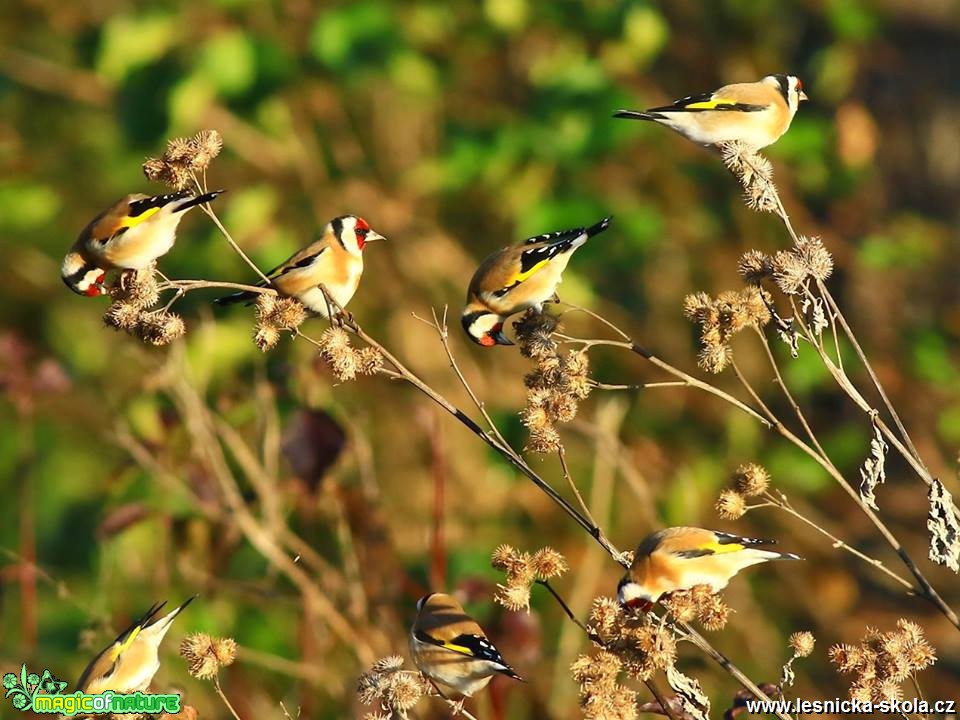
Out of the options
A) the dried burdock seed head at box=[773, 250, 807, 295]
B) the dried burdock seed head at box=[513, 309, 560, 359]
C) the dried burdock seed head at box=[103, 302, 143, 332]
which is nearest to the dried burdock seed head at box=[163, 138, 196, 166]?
the dried burdock seed head at box=[103, 302, 143, 332]

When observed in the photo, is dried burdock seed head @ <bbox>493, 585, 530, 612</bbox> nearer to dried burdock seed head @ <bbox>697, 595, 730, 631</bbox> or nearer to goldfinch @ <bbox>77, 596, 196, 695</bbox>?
dried burdock seed head @ <bbox>697, 595, 730, 631</bbox>

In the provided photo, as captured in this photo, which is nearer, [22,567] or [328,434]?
[22,567]

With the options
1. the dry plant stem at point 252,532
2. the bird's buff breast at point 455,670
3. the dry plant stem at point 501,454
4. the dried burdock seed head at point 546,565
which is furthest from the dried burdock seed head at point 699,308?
the dry plant stem at point 252,532

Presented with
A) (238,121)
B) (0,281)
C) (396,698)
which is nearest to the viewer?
(396,698)

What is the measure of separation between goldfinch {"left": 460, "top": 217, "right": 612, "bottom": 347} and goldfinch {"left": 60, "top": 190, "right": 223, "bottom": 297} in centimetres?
69

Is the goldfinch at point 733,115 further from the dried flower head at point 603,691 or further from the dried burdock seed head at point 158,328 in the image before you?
the dried flower head at point 603,691

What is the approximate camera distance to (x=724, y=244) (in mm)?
5688

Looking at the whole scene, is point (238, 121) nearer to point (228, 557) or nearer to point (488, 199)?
point (488, 199)

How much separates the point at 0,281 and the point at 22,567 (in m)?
3.84

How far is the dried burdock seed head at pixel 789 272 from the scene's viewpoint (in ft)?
6.46

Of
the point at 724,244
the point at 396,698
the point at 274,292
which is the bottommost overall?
the point at 724,244

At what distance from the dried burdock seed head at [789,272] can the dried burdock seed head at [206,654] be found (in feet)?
3.59

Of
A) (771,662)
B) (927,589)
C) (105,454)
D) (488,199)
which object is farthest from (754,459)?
(927,589)

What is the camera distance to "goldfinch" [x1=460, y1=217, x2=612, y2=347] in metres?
2.58
